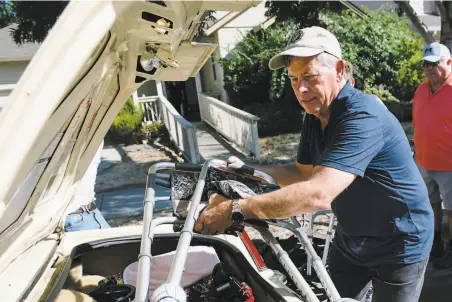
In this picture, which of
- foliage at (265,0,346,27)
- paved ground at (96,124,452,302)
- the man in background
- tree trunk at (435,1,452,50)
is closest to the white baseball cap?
the man in background

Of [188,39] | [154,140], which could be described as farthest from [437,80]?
[154,140]

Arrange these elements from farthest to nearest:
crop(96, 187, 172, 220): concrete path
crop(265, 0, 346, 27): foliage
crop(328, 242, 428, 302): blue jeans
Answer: crop(265, 0, 346, 27): foliage < crop(96, 187, 172, 220): concrete path < crop(328, 242, 428, 302): blue jeans

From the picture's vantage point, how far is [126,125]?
12.7m

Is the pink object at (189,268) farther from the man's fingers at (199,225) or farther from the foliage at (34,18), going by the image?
the foliage at (34,18)

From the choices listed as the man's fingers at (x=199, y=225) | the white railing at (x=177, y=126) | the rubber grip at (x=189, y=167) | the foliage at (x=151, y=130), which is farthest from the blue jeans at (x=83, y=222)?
the foliage at (x=151, y=130)

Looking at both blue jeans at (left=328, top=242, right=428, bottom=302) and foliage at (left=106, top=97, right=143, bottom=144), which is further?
foliage at (left=106, top=97, right=143, bottom=144)

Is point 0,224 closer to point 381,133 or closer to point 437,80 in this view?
point 381,133

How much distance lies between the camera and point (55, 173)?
1.91 m

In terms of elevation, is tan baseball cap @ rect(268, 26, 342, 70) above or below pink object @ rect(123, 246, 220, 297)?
above

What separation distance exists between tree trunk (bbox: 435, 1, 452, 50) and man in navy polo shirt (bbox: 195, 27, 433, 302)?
4.80 m

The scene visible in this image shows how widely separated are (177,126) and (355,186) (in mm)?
8289

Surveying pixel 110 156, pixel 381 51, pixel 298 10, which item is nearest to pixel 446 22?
pixel 298 10

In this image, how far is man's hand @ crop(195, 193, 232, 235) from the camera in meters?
1.76

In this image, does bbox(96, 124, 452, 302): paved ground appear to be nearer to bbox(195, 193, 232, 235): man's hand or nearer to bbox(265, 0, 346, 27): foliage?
bbox(195, 193, 232, 235): man's hand
